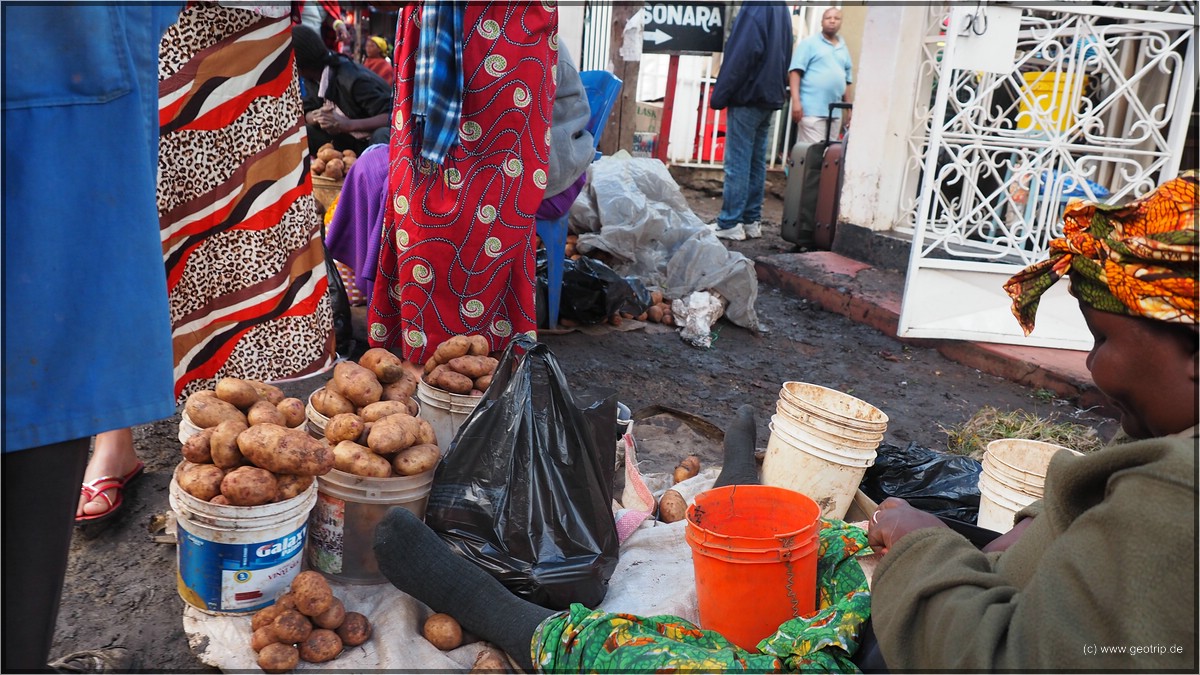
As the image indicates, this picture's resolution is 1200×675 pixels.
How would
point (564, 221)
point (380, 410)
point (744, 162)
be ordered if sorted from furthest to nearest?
point (744, 162) < point (564, 221) < point (380, 410)

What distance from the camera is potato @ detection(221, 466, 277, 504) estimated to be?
Answer: 2.04 meters

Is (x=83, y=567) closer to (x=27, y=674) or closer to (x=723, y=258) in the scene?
(x=27, y=674)

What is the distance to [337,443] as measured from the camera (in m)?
2.37

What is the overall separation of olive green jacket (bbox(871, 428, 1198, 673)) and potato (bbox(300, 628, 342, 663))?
4.21ft

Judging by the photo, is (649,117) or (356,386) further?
(649,117)

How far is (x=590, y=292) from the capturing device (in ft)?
16.5

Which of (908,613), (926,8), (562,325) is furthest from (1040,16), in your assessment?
(908,613)

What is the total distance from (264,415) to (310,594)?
1.60ft

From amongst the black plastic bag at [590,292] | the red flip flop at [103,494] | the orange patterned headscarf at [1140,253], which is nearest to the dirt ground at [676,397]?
the red flip flop at [103,494]

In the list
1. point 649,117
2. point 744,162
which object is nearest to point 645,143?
point 649,117

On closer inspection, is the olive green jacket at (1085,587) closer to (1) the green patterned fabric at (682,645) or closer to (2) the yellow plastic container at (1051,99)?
(1) the green patterned fabric at (682,645)

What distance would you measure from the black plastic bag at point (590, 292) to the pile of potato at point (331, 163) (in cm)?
148

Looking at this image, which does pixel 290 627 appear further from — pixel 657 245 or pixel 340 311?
pixel 657 245

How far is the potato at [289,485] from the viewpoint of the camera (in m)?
2.11
